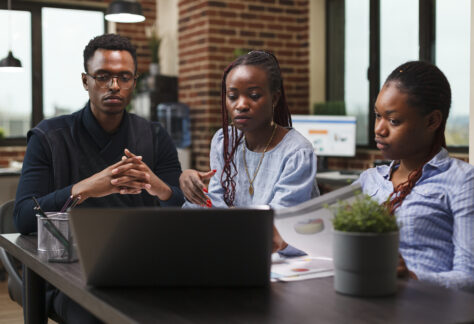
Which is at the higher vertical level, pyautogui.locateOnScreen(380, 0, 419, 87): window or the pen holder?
pyautogui.locateOnScreen(380, 0, 419, 87): window

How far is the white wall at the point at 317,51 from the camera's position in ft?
17.9

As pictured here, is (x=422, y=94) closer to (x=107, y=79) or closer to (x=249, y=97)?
(x=249, y=97)

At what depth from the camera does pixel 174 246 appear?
102cm

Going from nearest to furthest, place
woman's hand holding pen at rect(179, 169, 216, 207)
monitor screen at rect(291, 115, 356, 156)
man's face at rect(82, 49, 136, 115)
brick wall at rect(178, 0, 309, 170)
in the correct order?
woman's hand holding pen at rect(179, 169, 216, 207), man's face at rect(82, 49, 136, 115), monitor screen at rect(291, 115, 356, 156), brick wall at rect(178, 0, 309, 170)

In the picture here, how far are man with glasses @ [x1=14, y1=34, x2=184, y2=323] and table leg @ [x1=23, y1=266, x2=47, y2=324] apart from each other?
0.12 meters

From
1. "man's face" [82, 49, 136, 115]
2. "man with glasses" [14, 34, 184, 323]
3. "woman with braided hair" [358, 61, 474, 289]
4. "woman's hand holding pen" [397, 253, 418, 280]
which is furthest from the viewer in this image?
"man's face" [82, 49, 136, 115]

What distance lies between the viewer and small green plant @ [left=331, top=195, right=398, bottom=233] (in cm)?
99

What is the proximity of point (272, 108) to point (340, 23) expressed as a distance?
12.8 ft

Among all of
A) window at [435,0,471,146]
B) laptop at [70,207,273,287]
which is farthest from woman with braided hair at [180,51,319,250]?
window at [435,0,471,146]

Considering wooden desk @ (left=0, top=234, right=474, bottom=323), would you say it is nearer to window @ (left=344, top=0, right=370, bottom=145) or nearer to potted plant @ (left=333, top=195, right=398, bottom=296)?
potted plant @ (left=333, top=195, right=398, bottom=296)

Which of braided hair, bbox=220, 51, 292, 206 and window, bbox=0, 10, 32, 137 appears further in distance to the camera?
window, bbox=0, 10, 32, 137

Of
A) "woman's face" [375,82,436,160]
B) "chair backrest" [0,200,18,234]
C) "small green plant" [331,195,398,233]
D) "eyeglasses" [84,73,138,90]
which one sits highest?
"eyeglasses" [84,73,138,90]

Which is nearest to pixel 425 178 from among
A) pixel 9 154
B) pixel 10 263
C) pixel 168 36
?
pixel 10 263

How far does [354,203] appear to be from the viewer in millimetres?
1029
